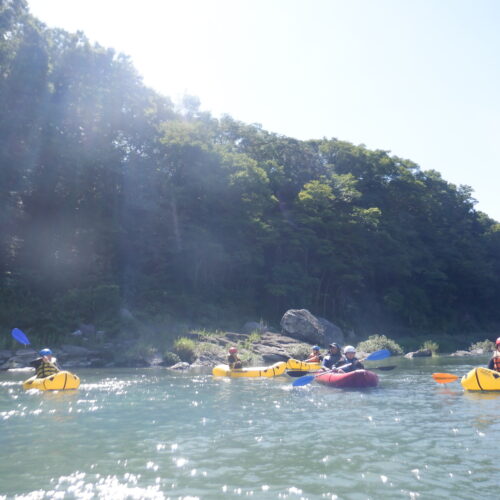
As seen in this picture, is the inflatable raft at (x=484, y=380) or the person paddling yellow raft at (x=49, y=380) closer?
the inflatable raft at (x=484, y=380)

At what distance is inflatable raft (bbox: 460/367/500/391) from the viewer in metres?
11.2

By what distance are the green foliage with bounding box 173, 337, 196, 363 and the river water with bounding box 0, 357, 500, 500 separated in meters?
7.66

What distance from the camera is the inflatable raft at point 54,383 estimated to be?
12250 millimetres

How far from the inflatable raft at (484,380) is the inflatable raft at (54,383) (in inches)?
371

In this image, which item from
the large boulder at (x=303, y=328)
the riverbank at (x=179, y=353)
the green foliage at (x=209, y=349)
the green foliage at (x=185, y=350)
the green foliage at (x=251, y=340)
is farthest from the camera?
the large boulder at (x=303, y=328)

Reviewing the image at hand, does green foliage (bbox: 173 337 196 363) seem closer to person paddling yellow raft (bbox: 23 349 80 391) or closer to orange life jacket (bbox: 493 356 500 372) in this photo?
person paddling yellow raft (bbox: 23 349 80 391)

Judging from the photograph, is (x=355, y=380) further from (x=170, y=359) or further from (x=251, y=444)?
(x=170, y=359)

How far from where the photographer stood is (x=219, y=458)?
6312mm

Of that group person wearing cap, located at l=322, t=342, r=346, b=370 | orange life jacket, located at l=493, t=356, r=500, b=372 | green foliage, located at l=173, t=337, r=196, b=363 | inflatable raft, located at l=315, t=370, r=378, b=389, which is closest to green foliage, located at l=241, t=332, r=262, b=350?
green foliage, located at l=173, t=337, r=196, b=363

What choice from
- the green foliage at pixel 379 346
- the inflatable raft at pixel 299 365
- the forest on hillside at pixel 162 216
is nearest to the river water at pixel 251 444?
the inflatable raft at pixel 299 365

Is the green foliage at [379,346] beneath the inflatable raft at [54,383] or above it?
above

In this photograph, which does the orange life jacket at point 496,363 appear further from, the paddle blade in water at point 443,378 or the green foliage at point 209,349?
the green foliage at point 209,349

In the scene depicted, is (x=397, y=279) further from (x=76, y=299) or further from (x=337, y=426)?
(x=337, y=426)

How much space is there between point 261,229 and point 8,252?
13.8m
